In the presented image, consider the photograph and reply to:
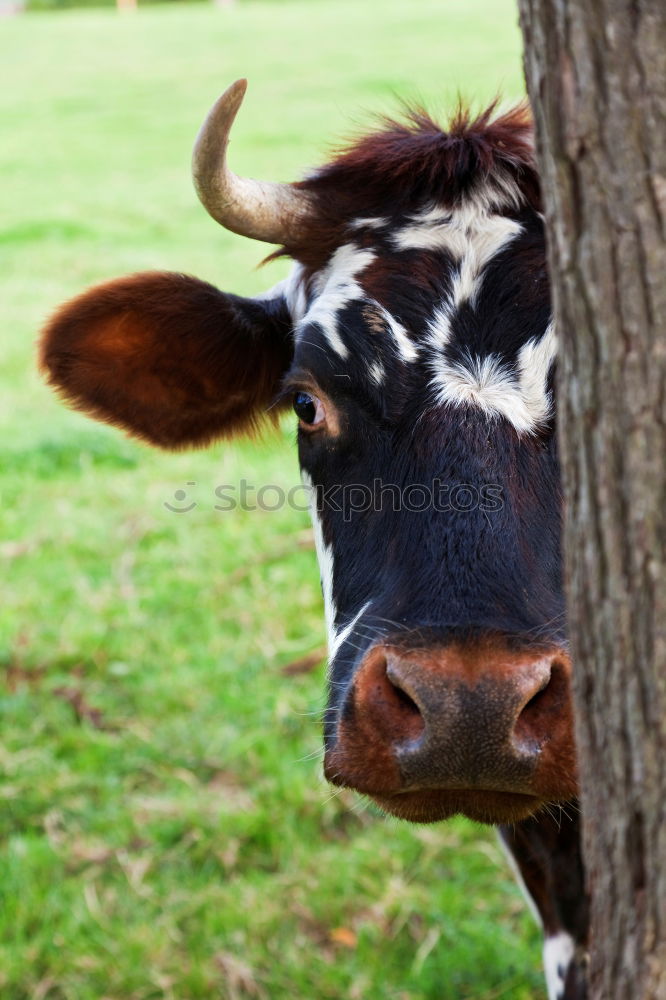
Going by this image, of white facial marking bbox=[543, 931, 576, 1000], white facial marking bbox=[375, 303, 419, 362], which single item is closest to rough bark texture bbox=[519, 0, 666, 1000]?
white facial marking bbox=[375, 303, 419, 362]

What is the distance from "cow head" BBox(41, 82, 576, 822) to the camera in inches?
79.6

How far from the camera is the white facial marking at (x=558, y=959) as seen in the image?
304cm

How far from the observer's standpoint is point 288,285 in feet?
10.6

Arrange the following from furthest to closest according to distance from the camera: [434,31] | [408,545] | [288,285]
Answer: [434,31], [288,285], [408,545]

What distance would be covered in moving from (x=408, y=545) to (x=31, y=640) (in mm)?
3390

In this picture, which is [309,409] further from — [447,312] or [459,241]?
[459,241]

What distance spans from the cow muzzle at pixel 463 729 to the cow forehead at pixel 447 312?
61 centimetres

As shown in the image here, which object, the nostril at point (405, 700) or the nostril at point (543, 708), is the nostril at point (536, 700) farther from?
the nostril at point (405, 700)

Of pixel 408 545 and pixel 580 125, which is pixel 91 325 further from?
pixel 580 125

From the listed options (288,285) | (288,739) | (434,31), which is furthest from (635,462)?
(434,31)

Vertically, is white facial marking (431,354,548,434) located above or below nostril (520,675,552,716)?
above

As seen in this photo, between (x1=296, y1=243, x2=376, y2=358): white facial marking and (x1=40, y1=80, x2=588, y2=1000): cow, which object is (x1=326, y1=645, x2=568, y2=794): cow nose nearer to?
(x1=40, y1=80, x2=588, y2=1000): cow

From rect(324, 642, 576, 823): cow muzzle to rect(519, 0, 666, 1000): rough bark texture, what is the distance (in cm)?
55

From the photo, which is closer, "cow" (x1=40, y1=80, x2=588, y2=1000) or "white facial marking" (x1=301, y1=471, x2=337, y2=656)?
"cow" (x1=40, y1=80, x2=588, y2=1000)
